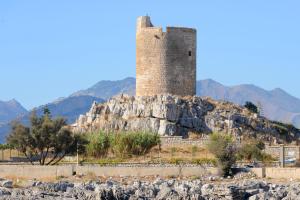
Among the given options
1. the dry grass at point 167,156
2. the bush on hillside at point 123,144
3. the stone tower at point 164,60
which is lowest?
the dry grass at point 167,156

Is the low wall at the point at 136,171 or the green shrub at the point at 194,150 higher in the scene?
the green shrub at the point at 194,150

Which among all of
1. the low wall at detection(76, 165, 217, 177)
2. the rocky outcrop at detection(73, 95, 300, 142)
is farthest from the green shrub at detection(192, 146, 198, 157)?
the low wall at detection(76, 165, 217, 177)

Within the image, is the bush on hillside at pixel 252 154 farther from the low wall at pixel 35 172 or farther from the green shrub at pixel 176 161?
the low wall at pixel 35 172

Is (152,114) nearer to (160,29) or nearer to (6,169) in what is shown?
(160,29)

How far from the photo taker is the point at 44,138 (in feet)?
179

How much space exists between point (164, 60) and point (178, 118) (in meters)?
3.90

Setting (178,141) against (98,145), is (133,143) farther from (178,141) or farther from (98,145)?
(178,141)

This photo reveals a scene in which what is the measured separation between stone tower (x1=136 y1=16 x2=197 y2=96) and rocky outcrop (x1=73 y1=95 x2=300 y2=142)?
1.14 meters

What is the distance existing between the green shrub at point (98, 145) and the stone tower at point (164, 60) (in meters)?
6.62

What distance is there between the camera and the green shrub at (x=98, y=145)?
5672 cm

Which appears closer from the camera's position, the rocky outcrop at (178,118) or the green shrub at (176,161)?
the green shrub at (176,161)

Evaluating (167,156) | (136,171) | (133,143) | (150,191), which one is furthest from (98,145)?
(150,191)

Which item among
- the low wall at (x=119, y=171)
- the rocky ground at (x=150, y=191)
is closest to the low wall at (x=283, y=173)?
the low wall at (x=119, y=171)

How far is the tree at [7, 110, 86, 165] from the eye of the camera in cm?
5444
